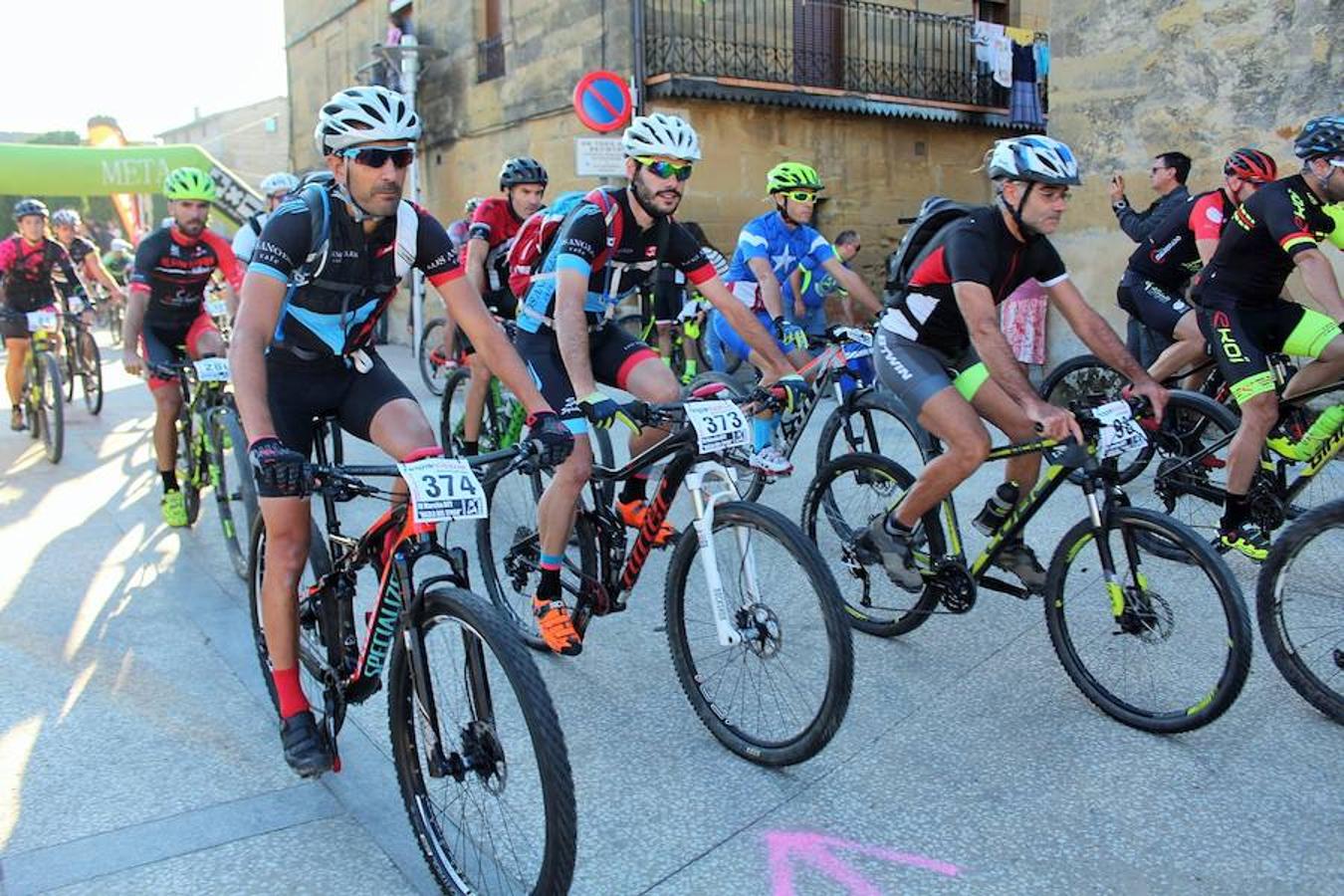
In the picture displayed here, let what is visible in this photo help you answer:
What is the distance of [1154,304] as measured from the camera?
6.51 metres

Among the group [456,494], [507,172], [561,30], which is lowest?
[456,494]

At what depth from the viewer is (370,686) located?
3.18 m

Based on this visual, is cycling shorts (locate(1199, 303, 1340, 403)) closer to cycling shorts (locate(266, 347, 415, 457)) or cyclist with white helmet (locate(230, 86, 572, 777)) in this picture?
cyclist with white helmet (locate(230, 86, 572, 777))

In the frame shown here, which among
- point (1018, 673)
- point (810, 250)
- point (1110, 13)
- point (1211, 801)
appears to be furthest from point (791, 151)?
point (1211, 801)

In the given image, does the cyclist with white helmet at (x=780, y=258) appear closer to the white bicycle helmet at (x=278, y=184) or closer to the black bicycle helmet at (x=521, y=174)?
the black bicycle helmet at (x=521, y=174)

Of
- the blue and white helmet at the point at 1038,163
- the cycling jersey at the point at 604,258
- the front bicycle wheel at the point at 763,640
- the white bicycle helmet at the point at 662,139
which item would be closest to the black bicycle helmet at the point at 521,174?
the cycling jersey at the point at 604,258

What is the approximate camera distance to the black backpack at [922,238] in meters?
4.25

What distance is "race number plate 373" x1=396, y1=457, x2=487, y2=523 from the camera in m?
2.59

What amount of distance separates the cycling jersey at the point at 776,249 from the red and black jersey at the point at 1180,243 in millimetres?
1887

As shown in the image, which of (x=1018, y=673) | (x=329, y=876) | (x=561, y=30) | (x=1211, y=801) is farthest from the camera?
(x=561, y=30)

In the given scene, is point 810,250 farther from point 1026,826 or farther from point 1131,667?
point 1026,826

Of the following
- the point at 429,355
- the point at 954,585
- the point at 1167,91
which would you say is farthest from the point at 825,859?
the point at 429,355

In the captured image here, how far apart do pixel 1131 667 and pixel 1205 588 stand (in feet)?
1.45

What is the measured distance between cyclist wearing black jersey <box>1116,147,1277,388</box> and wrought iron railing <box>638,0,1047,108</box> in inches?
364
